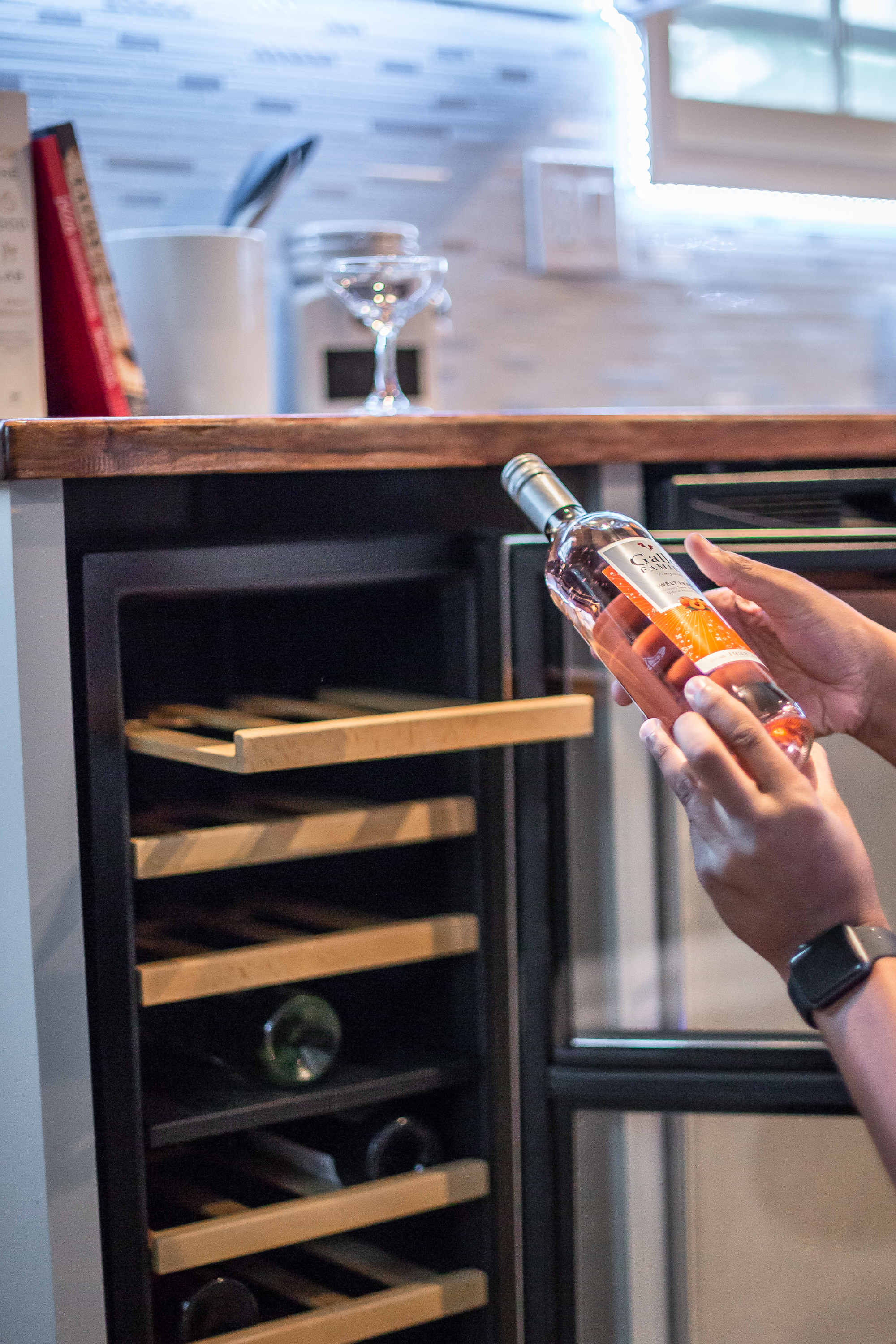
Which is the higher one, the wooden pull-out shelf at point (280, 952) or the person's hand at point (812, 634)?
the person's hand at point (812, 634)

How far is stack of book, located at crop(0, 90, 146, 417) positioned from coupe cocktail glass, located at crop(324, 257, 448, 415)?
0.20m

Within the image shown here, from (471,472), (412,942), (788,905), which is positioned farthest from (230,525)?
(788,905)

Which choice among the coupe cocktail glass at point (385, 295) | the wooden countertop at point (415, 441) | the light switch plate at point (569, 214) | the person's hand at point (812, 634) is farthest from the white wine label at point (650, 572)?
the light switch plate at point (569, 214)

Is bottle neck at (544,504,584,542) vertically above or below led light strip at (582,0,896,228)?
below

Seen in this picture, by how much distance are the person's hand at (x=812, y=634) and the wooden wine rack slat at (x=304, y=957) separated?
28 centimetres

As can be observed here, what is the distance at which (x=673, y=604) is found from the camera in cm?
74

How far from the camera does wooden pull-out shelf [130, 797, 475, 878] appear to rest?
965mm

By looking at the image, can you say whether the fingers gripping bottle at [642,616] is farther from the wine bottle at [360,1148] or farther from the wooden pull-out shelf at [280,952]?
the wine bottle at [360,1148]

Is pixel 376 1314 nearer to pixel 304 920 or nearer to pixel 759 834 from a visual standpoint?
pixel 304 920

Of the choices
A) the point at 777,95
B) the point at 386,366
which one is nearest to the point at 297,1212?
the point at 386,366

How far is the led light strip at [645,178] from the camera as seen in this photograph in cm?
168

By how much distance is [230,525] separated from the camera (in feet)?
3.30

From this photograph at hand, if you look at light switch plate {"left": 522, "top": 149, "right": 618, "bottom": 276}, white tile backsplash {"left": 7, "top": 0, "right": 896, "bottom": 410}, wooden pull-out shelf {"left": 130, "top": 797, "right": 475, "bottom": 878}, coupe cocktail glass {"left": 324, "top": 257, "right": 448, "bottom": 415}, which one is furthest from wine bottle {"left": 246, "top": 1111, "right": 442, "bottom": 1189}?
light switch plate {"left": 522, "top": 149, "right": 618, "bottom": 276}

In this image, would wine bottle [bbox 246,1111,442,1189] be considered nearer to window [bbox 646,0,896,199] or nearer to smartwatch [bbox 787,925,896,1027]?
smartwatch [bbox 787,925,896,1027]
